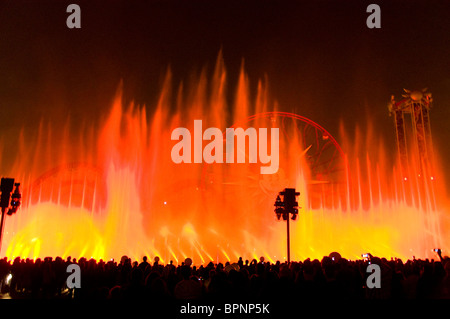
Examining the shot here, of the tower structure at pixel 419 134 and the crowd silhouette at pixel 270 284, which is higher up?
the tower structure at pixel 419 134

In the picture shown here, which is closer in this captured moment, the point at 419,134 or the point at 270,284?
the point at 270,284

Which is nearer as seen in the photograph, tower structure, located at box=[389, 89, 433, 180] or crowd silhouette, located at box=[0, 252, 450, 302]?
crowd silhouette, located at box=[0, 252, 450, 302]

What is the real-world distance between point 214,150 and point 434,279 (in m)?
28.9

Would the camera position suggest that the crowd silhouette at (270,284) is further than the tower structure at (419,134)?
No

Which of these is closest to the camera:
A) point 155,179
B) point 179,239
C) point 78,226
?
point 179,239

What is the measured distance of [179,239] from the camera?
29.3m

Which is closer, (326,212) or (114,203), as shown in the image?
(114,203)

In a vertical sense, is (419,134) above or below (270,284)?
above

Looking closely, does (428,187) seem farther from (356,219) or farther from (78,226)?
(78,226)

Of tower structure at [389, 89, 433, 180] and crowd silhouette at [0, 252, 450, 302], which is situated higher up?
tower structure at [389, 89, 433, 180]

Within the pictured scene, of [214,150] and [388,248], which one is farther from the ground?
[214,150]
